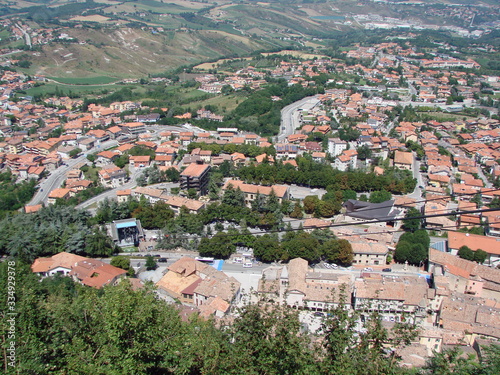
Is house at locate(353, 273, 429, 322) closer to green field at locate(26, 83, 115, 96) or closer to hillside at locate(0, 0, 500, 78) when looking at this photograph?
green field at locate(26, 83, 115, 96)

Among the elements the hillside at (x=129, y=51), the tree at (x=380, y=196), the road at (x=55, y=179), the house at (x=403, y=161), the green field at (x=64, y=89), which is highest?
the hillside at (x=129, y=51)

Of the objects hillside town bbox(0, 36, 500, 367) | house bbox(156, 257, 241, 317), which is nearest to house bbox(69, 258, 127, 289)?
hillside town bbox(0, 36, 500, 367)

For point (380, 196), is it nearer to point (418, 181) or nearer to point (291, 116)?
point (418, 181)

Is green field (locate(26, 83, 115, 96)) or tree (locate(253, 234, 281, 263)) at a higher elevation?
green field (locate(26, 83, 115, 96))

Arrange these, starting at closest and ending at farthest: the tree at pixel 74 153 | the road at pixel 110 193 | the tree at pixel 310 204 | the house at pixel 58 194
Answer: the tree at pixel 310 204, the road at pixel 110 193, the house at pixel 58 194, the tree at pixel 74 153

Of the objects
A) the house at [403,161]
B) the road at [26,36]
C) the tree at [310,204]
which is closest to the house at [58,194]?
the tree at [310,204]

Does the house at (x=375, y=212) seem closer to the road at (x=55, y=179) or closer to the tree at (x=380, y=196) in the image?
the tree at (x=380, y=196)

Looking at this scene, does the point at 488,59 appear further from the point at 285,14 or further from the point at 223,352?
the point at 223,352
